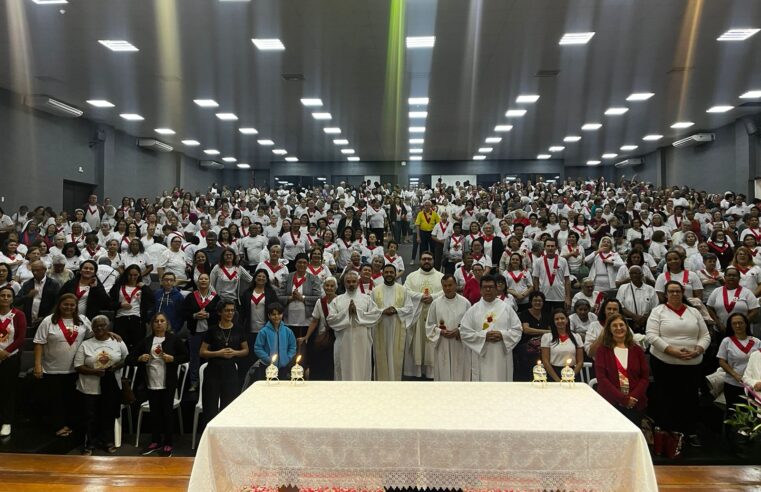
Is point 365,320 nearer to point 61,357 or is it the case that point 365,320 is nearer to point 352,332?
point 352,332

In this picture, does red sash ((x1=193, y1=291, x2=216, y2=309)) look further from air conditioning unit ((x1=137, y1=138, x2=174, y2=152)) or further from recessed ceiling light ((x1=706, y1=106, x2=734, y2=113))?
air conditioning unit ((x1=137, y1=138, x2=174, y2=152))

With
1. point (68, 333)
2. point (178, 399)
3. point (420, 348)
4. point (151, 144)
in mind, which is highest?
point (151, 144)

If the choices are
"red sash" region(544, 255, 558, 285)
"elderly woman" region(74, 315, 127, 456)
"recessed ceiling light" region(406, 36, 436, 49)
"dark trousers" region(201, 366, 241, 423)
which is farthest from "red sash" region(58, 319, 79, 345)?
"recessed ceiling light" region(406, 36, 436, 49)

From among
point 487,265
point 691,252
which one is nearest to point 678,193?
point 691,252

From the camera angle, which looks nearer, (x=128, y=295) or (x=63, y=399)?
(x=63, y=399)

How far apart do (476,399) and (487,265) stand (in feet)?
19.6

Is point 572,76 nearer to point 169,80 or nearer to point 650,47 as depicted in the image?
point 650,47

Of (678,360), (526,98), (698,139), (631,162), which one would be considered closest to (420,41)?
(526,98)

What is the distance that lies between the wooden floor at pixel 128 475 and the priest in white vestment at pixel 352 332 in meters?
2.70

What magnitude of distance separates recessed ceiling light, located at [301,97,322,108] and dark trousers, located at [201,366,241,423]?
1229 cm

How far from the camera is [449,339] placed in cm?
736

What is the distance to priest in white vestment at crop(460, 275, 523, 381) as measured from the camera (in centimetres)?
674

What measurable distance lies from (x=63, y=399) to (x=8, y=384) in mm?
711

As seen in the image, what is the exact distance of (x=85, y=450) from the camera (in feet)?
20.6
